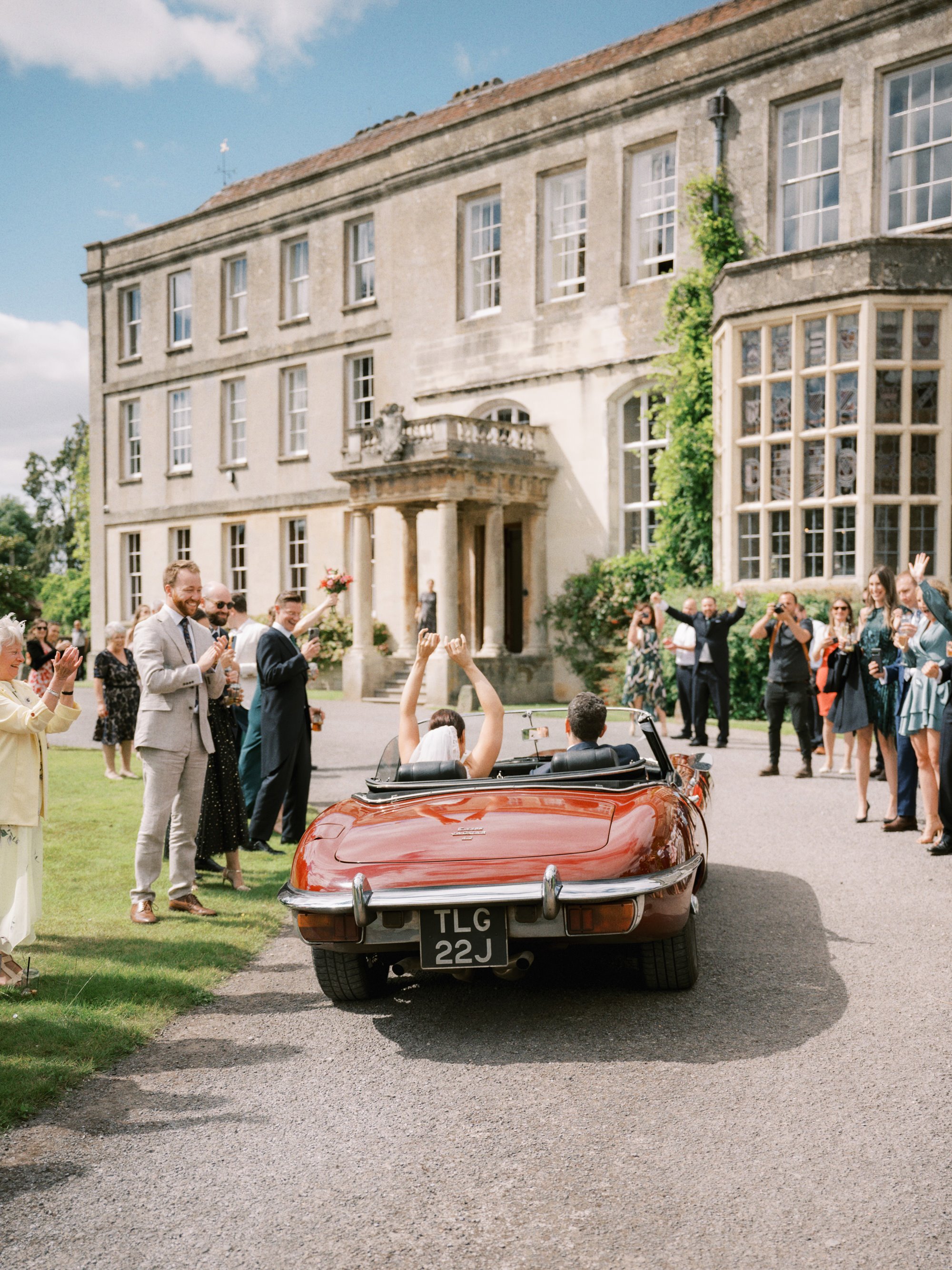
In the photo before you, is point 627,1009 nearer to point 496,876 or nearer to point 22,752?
point 496,876

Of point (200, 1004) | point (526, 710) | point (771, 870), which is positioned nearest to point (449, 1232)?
point (200, 1004)

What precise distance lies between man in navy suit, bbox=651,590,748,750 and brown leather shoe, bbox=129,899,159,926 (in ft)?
29.8

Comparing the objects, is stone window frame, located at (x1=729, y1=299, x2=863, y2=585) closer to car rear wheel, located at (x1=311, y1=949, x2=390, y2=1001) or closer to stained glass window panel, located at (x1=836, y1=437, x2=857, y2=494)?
stained glass window panel, located at (x1=836, y1=437, x2=857, y2=494)

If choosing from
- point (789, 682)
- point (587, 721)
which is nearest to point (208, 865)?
point (587, 721)

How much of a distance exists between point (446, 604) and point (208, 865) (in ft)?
47.5

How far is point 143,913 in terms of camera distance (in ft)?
20.9

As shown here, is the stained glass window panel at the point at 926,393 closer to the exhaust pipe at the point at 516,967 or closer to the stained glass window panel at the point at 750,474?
the stained glass window panel at the point at 750,474

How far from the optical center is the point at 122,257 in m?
33.7

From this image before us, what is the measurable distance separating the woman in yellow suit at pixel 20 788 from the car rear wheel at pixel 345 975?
1.26m

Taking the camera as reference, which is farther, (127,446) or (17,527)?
(17,527)

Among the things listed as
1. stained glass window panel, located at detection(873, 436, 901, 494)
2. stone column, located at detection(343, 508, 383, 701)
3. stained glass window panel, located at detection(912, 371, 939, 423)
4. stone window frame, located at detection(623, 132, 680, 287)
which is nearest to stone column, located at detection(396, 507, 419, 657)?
stone column, located at detection(343, 508, 383, 701)

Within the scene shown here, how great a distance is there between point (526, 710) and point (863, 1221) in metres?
3.78

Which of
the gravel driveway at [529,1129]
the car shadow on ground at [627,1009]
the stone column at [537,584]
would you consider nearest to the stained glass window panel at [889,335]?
the stone column at [537,584]

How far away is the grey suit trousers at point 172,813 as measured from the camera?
6379mm
